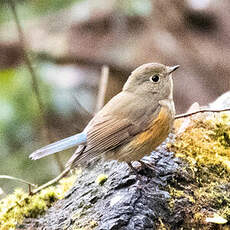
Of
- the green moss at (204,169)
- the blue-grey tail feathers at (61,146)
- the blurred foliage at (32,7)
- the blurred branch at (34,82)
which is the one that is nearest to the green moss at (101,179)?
the blue-grey tail feathers at (61,146)

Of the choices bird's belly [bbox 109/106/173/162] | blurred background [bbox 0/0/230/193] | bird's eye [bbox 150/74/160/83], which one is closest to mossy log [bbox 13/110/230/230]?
bird's belly [bbox 109/106/173/162]

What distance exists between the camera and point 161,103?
139 inches

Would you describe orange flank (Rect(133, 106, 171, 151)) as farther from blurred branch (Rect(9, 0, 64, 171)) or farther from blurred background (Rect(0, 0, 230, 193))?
blurred branch (Rect(9, 0, 64, 171))

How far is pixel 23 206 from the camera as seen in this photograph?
3.50 metres

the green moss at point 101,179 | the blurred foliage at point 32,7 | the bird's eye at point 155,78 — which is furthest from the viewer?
the blurred foliage at point 32,7

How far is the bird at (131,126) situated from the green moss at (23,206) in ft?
1.13

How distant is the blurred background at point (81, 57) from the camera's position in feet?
18.3

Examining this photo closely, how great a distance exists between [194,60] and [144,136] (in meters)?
4.23

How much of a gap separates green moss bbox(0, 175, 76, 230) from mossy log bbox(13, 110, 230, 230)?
0.07 meters

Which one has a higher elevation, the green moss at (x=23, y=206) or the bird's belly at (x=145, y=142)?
the bird's belly at (x=145, y=142)

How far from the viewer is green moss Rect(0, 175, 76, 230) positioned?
11.1 ft

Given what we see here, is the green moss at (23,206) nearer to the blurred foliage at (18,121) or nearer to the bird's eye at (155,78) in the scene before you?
the bird's eye at (155,78)

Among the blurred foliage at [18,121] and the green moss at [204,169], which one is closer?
the green moss at [204,169]

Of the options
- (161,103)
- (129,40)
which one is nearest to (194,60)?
(129,40)
